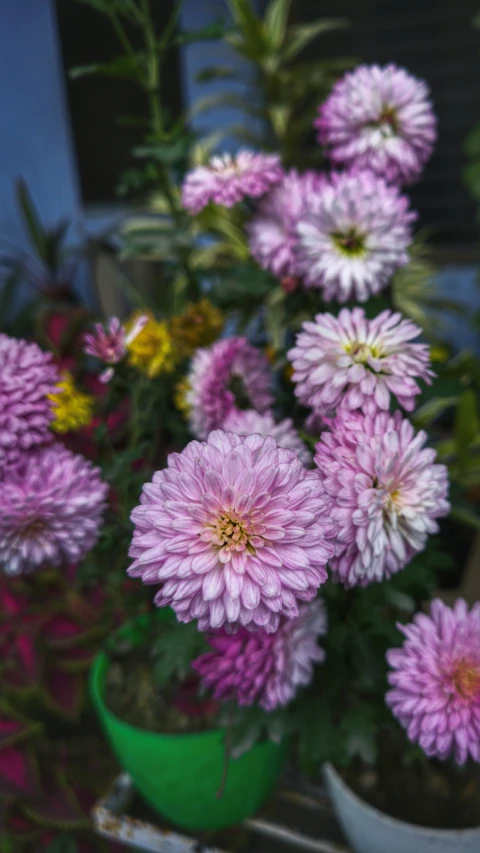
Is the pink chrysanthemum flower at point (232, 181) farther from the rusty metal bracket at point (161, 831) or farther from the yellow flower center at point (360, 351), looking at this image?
the rusty metal bracket at point (161, 831)

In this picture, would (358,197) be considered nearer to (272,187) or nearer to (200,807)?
(272,187)

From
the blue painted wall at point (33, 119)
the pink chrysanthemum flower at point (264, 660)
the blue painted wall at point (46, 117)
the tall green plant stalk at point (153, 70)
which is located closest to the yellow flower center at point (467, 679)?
the pink chrysanthemum flower at point (264, 660)

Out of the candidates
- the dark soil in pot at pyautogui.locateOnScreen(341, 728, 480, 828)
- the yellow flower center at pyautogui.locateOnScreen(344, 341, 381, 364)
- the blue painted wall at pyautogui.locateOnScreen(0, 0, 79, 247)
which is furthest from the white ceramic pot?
the blue painted wall at pyautogui.locateOnScreen(0, 0, 79, 247)

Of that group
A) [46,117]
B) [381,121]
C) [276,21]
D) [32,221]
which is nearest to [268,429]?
[381,121]

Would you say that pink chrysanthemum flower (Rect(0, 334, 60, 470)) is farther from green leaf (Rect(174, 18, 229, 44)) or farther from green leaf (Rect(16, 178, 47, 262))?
green leaf (Rect(16, 178, 47, 262))

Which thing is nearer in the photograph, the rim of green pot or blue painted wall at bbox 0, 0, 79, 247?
the rim of green pot

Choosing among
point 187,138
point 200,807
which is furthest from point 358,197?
point 200,807
